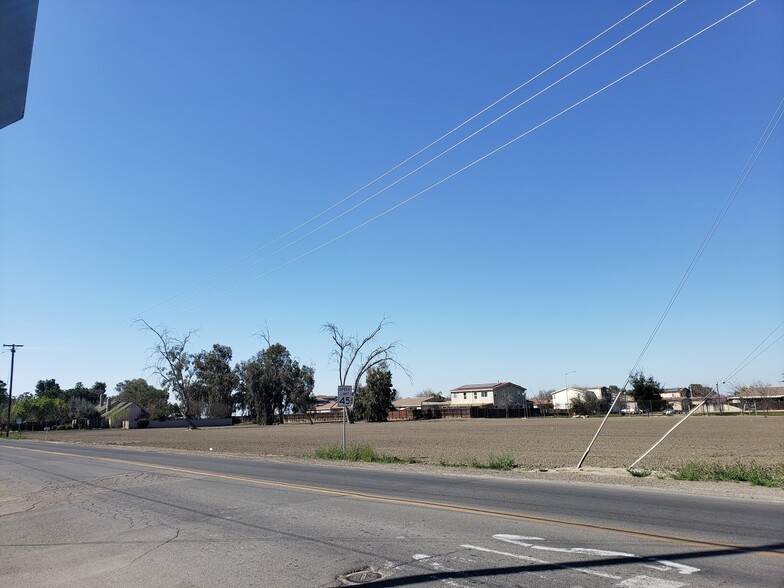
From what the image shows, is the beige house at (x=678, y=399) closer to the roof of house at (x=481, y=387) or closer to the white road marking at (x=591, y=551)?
the roof of house at (x=481, y=387)

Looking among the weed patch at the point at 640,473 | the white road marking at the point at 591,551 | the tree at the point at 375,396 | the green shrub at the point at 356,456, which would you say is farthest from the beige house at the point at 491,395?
the white road marking at the point at 591,551

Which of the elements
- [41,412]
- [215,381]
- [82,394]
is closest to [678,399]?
[215,381]

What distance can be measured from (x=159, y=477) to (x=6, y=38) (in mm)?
16545

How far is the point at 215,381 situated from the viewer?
126 meters

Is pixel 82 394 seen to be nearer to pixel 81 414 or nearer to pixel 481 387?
pixel 81 414

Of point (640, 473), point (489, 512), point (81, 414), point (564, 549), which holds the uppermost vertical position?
point (564, 549)

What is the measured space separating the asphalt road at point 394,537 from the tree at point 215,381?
11394 cm

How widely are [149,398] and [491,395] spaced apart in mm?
78412

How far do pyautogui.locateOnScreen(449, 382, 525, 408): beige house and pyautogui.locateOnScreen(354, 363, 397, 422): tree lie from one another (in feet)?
87.4

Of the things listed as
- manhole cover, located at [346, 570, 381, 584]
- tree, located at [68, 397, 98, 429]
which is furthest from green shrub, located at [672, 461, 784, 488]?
tree, located at [68, 397, 98, 429]

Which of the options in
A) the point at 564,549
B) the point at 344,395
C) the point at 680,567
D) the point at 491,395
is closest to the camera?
the point at 680,567

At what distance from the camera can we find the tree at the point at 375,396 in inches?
4380

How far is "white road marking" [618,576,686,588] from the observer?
5586 mm

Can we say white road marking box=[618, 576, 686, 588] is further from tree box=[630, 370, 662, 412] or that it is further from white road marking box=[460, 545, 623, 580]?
tree box=[630, 370, 662, 412]
